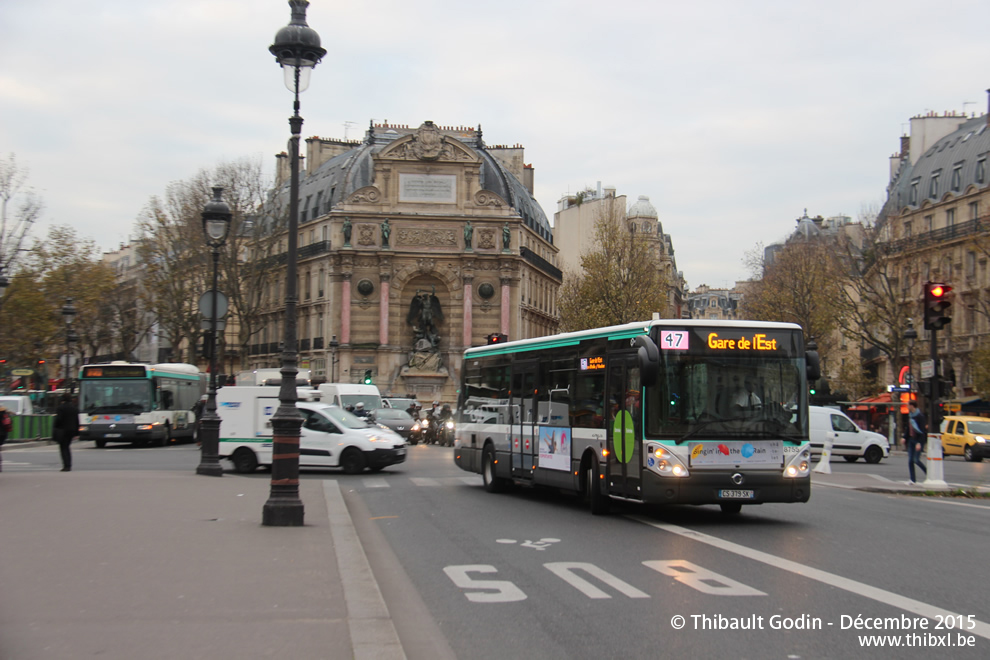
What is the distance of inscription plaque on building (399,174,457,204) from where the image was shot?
70.8 metres

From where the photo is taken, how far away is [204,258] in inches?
2211

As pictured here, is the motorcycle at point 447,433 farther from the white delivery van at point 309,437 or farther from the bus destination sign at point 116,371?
the white delivery van at point 309,437

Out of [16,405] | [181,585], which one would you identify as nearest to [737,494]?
[181,585]

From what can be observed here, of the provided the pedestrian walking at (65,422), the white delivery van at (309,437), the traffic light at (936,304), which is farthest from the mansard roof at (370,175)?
the traffic light at (936,304)

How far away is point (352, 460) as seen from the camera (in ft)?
77.7

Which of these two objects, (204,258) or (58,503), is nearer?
(58,503)

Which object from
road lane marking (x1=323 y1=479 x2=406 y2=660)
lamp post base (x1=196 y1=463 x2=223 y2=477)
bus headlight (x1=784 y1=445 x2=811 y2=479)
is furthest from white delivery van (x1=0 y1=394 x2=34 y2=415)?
bus headlight (x1=784 y1=445 x2=811 y2=479)

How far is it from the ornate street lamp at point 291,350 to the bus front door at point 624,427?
14.0ft

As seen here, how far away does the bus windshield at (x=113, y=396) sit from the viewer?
3619 cm

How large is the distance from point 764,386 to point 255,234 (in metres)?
48.2

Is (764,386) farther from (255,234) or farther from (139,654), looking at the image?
(255,234)

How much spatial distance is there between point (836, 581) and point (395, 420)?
1158 inches

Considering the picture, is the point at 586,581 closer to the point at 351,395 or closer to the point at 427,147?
the point at 351,395

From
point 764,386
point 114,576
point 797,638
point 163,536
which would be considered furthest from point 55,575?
point 764,386
